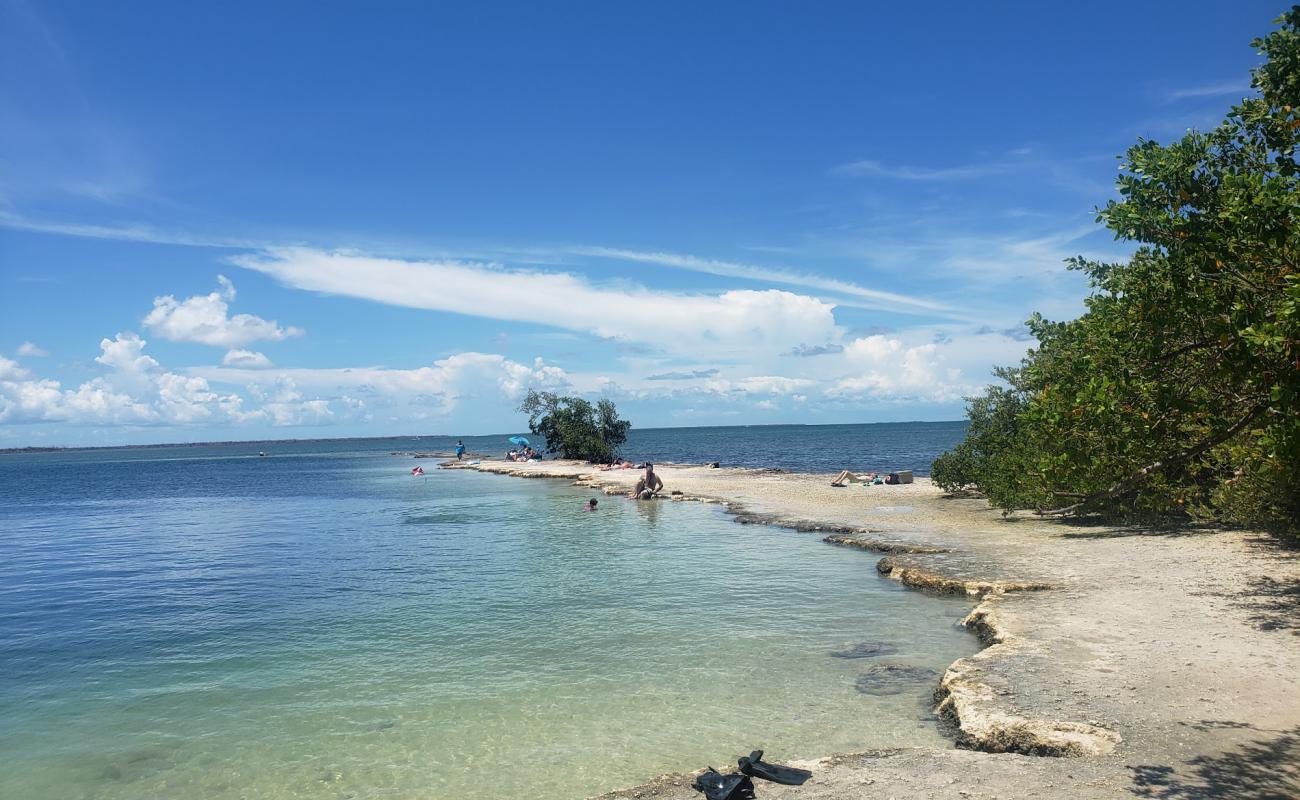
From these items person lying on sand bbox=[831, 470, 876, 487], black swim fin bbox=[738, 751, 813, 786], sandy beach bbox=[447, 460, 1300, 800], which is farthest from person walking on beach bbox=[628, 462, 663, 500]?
black swim fin bbox=[738, 751, 813, 786]

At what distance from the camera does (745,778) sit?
23.8ft

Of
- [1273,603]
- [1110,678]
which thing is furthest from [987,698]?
[1273,603]

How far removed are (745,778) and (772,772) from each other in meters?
0.40

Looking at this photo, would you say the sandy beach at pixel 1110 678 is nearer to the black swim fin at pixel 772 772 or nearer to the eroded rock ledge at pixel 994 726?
the eroded rock ledge at pixel 994 726

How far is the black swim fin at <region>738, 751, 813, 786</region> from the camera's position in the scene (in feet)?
24.3

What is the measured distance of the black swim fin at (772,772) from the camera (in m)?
7.41

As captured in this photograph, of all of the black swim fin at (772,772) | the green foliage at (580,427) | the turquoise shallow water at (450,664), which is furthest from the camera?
the green foliage at (580,427)

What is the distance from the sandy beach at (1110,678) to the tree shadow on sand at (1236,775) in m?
0.02

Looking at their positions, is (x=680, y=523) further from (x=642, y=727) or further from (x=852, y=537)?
(x=642, y=727)

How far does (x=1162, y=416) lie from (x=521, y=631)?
36.4ft

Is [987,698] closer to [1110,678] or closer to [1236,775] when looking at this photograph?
[1110,678]

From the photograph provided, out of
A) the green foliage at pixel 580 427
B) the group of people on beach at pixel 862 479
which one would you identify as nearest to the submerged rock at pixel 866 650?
the group of people on beach at pixel 862 479

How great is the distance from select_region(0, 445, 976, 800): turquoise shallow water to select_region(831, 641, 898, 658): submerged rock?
174 millimetres

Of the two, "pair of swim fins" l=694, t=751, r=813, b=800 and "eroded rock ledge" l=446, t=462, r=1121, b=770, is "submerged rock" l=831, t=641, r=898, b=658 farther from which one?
"pair of swim fins" l=694, t=751, r=813, b=800
